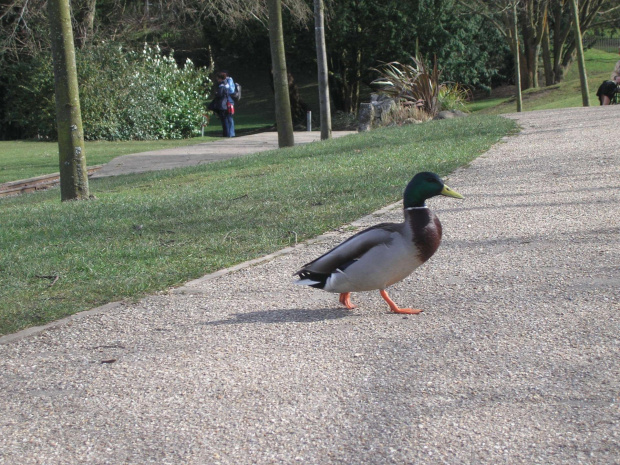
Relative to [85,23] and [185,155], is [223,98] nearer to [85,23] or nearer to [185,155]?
[85,23]

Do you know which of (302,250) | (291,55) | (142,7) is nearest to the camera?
(302,250)

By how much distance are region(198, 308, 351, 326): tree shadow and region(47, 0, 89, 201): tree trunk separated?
6.12m

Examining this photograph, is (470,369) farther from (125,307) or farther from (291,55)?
(291,55)

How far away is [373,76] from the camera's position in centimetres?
3378

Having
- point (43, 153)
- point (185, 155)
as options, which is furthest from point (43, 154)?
point (185, 155)

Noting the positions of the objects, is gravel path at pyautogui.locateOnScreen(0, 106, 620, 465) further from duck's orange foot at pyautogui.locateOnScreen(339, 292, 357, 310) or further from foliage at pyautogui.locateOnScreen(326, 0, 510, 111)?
foliage at pyautogui.locateOnScreen(326, 0, 510, 111)

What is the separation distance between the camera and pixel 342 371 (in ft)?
12.5

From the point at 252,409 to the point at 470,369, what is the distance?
1112 millimetres

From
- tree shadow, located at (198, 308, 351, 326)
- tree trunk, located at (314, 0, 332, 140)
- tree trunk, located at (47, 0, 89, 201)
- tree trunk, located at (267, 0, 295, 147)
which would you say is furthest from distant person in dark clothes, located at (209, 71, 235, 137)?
tree shadow, located at (198, 308, 351, 326)

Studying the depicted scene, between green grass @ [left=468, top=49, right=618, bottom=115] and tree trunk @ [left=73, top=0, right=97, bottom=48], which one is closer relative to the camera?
tree trunk @ [left=73, top=0, right=97, bottom=48]

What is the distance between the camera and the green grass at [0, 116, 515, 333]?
18.0 feet

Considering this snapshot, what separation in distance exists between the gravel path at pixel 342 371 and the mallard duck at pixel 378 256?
0.27 metres

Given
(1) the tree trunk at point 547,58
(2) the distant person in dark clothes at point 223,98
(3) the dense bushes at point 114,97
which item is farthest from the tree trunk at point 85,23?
(1) the tree trunk at point 547,58

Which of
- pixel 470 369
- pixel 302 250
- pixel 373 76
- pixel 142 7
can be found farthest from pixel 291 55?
pixel 470 369
